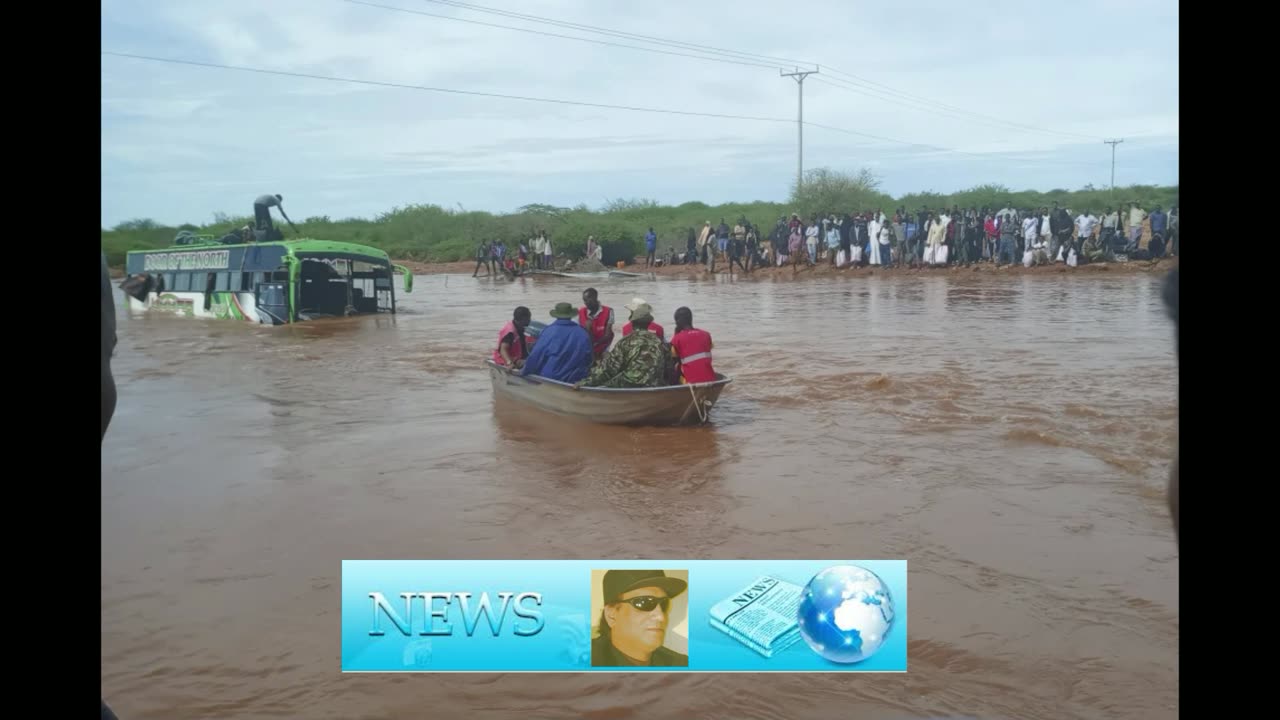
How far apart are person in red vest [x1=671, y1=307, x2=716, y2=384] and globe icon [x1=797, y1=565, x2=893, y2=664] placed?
170 inches

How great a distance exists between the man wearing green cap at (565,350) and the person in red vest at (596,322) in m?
0.47

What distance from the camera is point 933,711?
3.83 meters

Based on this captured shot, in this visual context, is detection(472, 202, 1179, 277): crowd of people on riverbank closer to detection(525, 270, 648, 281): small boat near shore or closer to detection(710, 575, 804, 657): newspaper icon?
detection(525, 270, 648, 281): small boat near shore

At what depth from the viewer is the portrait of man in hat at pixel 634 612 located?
11.7ft

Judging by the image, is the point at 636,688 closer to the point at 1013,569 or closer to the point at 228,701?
the point at 228,701

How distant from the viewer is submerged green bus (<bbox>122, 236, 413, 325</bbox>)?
15.6 meters

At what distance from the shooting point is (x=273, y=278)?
1580cm

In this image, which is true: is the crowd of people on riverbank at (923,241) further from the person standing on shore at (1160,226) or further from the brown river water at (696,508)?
the brown river water at (696,508)

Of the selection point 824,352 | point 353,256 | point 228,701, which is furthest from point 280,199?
point 228,701

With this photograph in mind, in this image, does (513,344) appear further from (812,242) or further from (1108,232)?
(1108,232)

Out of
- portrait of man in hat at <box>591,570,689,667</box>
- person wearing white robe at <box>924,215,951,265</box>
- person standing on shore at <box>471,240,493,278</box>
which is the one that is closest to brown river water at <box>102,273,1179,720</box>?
portrait of man in hat at <box>591,570,689,667</box>

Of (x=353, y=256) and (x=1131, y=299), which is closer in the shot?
(x=353, y=256)

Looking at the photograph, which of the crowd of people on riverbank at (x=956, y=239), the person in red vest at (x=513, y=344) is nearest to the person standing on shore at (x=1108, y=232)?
the crowd of people on riverbank at (x=956, y=239)
